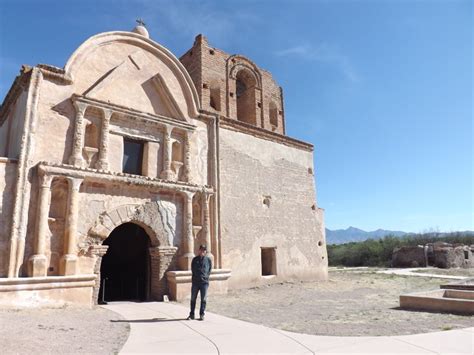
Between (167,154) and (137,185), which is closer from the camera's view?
(137,185)

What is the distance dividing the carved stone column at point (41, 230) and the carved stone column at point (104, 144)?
1393 millimetres

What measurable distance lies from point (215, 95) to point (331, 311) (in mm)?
10317

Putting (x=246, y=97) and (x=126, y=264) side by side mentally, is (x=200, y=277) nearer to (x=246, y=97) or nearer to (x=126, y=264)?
(x=126, y=264)

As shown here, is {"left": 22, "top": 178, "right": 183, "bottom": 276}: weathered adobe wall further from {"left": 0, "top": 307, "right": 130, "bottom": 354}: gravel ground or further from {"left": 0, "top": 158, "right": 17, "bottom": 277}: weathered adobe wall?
{"left": 0, "top": 307, "right": 130, "bottom": 354}: gravel ground

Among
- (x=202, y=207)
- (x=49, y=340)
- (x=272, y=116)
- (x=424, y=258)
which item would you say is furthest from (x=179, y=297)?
(x=424, y=258)

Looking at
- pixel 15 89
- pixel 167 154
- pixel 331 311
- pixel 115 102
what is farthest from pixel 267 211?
pixel 15 89

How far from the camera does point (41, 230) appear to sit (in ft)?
27.8

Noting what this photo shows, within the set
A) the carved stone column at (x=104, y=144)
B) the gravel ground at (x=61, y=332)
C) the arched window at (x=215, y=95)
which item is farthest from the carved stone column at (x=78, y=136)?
the arched window at (x=215, y=95)

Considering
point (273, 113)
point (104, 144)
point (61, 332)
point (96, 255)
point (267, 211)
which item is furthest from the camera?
point (273, 113)

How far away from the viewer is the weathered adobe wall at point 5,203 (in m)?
8.06

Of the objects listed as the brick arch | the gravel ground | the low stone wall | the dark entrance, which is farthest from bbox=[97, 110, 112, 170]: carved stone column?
the gravel ground

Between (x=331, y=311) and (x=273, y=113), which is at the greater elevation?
(x=273, y=113)

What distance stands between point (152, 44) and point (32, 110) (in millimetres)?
4655

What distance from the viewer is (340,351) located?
455 centimetres
